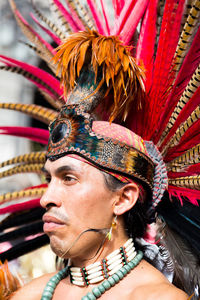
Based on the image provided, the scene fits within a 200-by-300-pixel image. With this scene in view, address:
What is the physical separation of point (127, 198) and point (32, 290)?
716 mm

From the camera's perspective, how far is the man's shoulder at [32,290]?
2.03m

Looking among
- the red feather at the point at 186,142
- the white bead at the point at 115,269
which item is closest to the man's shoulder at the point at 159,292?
the white bead at the point at 115,269

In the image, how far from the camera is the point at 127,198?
6.03 feet

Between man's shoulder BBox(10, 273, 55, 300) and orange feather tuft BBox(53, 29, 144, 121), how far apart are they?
925mm

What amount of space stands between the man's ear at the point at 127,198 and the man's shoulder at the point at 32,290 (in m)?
0.60

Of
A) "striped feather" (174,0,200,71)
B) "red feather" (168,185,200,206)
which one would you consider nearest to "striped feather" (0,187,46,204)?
"red feather" (168,185,200,206)

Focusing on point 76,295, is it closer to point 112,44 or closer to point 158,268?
point 158,268

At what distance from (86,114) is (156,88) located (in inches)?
15.7

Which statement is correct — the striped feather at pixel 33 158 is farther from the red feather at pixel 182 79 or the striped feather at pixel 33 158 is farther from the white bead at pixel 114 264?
the white bead at pixel 114 264

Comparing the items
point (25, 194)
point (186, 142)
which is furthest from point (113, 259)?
point (25, 194)

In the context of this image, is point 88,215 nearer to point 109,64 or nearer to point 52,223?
point 52,223

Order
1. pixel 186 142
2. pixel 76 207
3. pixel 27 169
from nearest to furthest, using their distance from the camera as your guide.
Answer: pixel 76 207, pixel 186 142, pixel 27 169

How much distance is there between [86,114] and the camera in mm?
1801

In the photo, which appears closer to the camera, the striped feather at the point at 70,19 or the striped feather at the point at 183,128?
the striped feather at the point at 183,128
